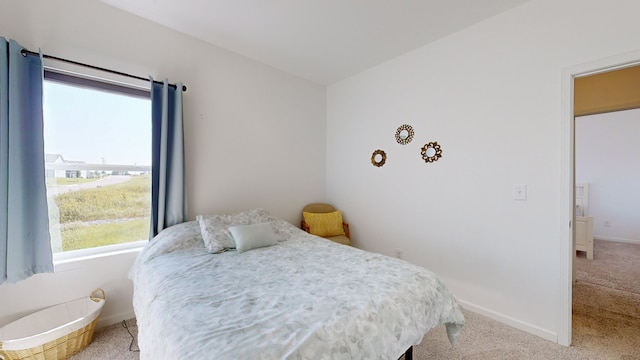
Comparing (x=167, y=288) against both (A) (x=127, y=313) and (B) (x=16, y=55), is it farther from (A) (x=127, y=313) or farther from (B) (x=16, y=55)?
(B) (x=16, y=55)

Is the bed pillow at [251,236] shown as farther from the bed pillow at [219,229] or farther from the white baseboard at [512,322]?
the white baseboard at [512,322]

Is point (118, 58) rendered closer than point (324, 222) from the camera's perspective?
Yes

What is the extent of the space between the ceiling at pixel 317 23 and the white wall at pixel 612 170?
5.02m

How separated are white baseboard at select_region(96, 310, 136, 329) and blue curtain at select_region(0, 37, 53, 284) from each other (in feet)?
1.99

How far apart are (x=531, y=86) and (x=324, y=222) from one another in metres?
2.44

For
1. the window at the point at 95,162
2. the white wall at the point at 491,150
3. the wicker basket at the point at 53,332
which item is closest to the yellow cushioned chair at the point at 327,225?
the white wall at the point at 491,150

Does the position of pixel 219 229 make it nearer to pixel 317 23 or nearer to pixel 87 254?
pixel 87 254

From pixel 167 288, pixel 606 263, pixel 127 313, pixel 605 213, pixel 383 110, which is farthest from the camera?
pixel 605 213

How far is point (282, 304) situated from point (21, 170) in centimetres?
200

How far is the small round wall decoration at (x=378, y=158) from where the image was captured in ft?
10.0

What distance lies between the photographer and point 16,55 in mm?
1646

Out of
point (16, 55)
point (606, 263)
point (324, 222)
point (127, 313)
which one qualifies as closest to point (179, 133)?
point (16, 55)

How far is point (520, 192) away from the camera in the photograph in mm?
2061

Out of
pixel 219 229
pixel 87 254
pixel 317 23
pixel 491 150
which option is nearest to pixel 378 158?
pixel 491 150
